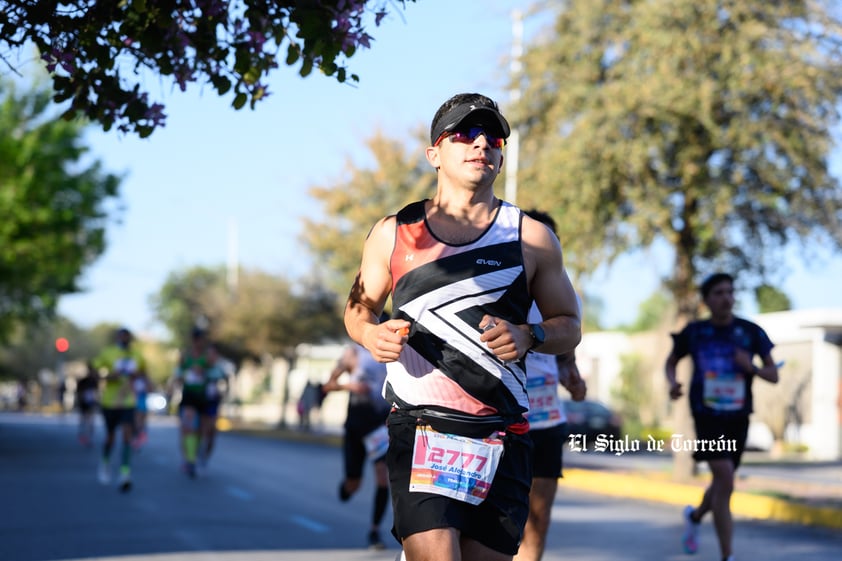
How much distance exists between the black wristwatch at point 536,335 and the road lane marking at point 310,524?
8.26 m

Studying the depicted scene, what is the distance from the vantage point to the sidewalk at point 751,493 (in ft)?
45.4

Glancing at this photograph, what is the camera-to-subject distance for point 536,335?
4.39m

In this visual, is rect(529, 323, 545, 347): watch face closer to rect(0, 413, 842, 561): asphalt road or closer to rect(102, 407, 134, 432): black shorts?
rect(0, 413, 842, 561): asphalt road

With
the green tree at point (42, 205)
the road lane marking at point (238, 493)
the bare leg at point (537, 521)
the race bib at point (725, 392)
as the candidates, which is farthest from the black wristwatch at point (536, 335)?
the green tree at point (42, 205)

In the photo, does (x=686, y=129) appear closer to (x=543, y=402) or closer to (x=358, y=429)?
(x=358, y=429)

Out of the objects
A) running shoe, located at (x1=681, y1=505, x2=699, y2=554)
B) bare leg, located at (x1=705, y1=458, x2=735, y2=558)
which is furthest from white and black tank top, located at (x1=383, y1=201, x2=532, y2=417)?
running shoe, located at (x1=681, y1=505, x2=699, y2=554)

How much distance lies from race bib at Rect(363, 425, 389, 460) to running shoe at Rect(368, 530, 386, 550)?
668mm

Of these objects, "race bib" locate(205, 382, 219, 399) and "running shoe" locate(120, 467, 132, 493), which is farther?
"race bib" locate(205, 382, 219, 399)

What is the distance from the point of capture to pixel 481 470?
14.7 ft

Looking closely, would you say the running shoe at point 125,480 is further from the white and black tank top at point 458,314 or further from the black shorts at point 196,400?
the white and black tank top at point 458,314

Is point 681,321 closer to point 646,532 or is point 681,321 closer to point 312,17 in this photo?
point 646,532

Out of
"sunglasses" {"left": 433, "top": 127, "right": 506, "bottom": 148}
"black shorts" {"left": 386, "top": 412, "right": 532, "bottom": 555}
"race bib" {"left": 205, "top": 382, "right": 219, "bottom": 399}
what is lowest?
"black shorts" {"left": 386, "top": 412, "right": 532, "bottom": 555}

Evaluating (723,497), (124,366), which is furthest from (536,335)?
(124,366)

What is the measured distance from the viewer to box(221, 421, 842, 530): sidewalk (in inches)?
545
